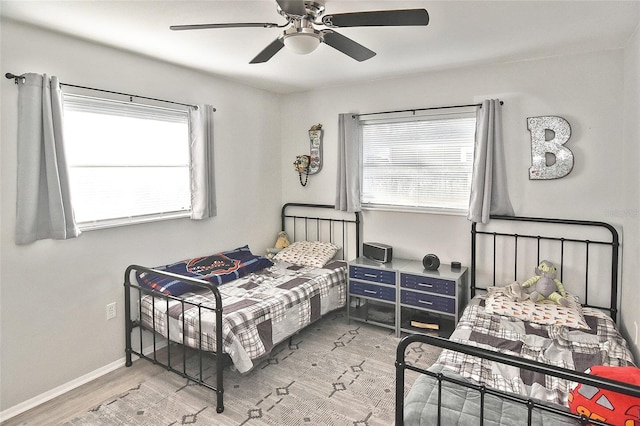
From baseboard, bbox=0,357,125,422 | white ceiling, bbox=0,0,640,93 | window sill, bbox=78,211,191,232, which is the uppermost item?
white ceiling, bbox=0,0,640,93

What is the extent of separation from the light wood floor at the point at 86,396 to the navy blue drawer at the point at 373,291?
1826mm

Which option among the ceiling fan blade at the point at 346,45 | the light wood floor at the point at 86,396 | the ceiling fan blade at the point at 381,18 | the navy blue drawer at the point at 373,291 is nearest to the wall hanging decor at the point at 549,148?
the navy blue drawer at the point at 373,291

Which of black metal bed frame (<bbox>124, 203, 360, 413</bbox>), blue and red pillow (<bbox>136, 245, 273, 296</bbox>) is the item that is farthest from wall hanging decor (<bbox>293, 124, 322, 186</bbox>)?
blue and red pillow (<bbox>136, 245, 273, 296</bbox>)

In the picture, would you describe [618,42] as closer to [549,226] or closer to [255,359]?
[549,226]

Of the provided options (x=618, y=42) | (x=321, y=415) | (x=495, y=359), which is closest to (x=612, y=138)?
(x=618, y=42)

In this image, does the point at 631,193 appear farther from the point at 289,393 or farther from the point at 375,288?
the point at 289,393

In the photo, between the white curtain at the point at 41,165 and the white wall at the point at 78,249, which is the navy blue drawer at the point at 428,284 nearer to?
the white wall at the point at 78,249

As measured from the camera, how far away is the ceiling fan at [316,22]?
6.06 feet

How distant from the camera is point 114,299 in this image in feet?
9.98

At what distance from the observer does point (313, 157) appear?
4.46 m

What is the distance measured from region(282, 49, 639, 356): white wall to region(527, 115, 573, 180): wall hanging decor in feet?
0.17

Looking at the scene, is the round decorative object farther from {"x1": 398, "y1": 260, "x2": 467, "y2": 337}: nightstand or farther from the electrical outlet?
the electrical outlet

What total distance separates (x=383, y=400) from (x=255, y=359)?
916 mm

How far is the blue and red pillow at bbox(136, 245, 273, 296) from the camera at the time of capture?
9.87 ft
